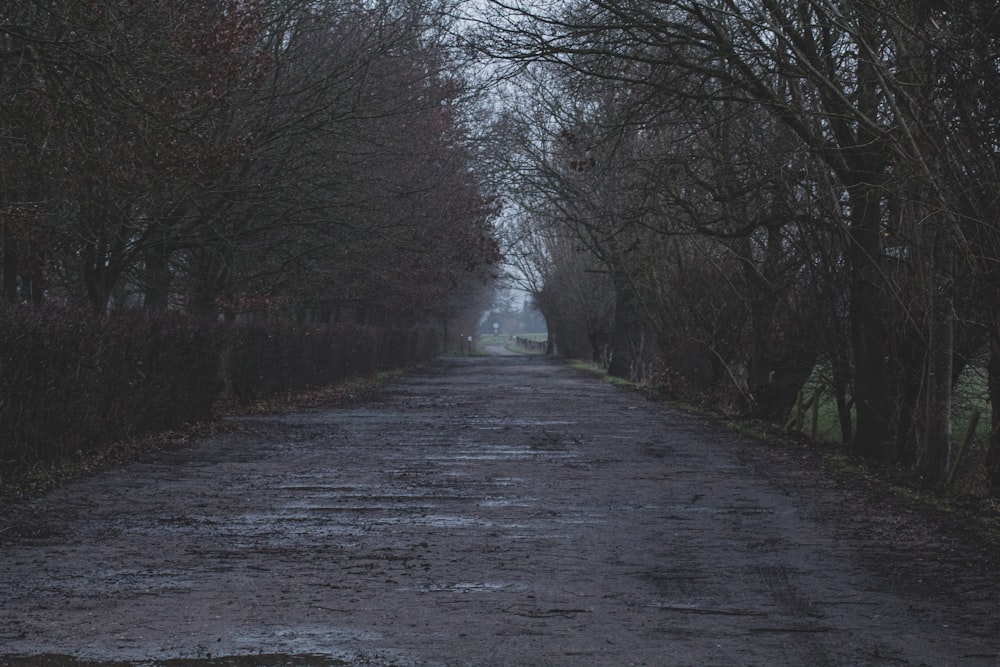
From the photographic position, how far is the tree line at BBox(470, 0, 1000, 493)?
36.6ft

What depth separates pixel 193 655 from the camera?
614cm

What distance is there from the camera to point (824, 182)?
17.1 meters

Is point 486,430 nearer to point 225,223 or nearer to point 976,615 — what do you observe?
point 225,223

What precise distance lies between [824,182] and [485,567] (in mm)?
10327

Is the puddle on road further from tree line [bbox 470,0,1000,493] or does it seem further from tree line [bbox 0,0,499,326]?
tree line [bbox 0,0,499,326]

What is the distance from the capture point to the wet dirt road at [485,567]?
253 inches

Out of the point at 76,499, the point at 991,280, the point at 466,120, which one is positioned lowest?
the point at 76,499

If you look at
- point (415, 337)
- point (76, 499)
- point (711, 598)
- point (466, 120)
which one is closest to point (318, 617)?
point (711, 598)

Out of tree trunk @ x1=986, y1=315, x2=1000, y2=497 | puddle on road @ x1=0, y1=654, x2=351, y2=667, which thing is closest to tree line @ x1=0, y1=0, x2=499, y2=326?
puddle on road @ x1=0, y1=654, x2=351, y2=667

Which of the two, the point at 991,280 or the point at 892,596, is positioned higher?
the point at 991,280

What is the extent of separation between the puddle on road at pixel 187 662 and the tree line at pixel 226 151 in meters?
7.39

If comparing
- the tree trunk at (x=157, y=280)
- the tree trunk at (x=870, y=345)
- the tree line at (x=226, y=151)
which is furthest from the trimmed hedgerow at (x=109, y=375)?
the tree trunk at (x=870, y=345)

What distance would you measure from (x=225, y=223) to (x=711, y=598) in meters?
19.2

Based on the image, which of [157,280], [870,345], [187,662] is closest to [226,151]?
[870,345]
